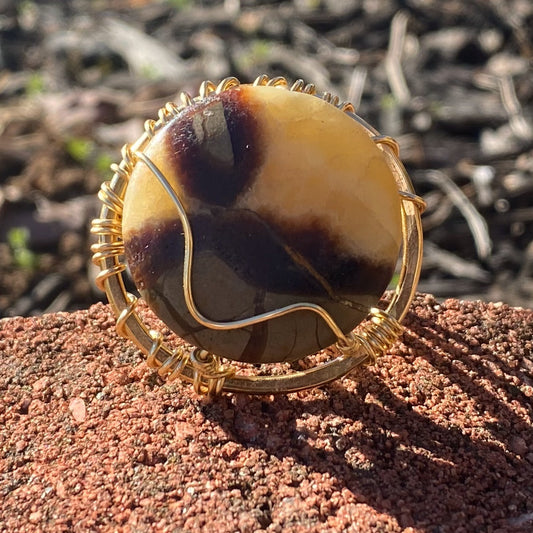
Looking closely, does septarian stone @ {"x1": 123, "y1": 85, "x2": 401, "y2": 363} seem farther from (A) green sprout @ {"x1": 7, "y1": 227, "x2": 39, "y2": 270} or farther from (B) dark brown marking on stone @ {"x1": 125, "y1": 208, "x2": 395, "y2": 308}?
(A) green sprout @ {"x1": 7, "y1": 227, "x2": 39, "y2": 270}

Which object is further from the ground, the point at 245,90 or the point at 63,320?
the point at 245,90

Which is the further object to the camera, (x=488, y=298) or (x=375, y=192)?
(x=488, y=298)

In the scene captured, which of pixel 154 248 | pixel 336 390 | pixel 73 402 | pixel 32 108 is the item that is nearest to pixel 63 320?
pixel 73 402

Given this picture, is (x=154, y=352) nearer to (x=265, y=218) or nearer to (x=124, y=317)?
(x=124, y=317)

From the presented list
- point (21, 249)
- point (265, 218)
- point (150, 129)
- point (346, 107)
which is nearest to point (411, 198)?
point (346, 107)

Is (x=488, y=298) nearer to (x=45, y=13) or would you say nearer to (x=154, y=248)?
(x=154, y=248)

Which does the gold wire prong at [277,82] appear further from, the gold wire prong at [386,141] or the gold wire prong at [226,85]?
the gold wire prong at [386,141]

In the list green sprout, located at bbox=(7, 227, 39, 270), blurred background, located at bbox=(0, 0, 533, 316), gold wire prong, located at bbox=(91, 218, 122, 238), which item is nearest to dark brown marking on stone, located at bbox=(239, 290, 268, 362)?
gold wire prong, located at bbox=(91, 218, 122, 238)
